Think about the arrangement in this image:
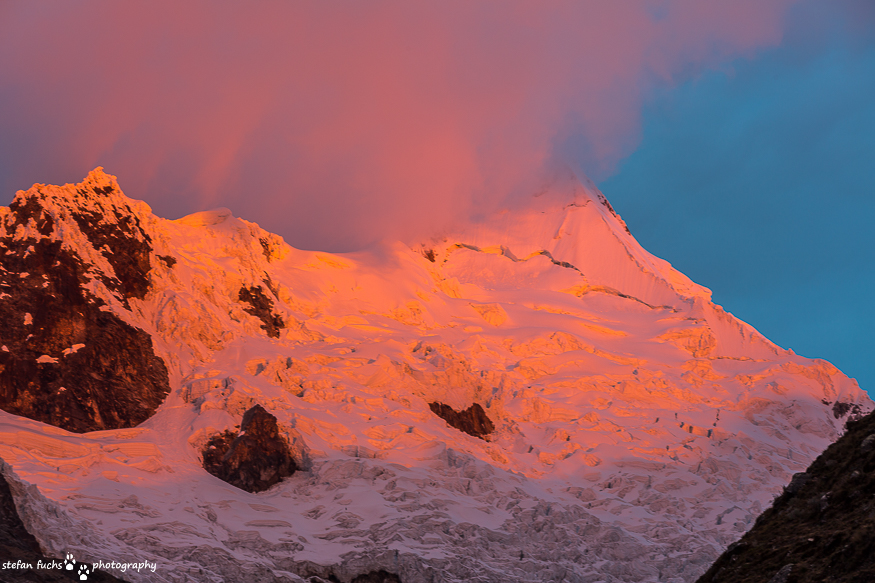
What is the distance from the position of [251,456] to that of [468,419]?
4954 centimetres

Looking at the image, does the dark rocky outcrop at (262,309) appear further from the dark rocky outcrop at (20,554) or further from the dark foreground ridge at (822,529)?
the dark foreground ridge at (822,529)

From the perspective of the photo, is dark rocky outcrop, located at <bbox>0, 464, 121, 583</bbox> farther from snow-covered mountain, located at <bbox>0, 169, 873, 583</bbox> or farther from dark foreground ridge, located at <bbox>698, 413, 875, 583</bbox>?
dark foreground ridge, located at <bbox>698, 413, 875, 583</bbox>

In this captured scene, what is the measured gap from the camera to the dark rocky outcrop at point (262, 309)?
187 meters

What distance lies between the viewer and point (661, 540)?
147m

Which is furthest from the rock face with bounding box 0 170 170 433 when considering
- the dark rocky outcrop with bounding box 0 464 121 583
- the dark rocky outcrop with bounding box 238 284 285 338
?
the dark rocky outcrop with bounding box 0 464 121 583

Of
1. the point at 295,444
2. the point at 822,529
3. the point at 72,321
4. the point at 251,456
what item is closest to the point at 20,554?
the point at 251,456

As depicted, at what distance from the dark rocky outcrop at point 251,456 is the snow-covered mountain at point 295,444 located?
1.22m

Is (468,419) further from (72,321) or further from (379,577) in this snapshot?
(72,321)

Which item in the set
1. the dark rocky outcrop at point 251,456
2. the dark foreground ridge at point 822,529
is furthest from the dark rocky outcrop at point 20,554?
the dark foreground ridge at point 822,529

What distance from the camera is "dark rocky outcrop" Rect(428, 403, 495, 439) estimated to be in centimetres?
17600

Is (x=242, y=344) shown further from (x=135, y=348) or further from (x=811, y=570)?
(x=811, y=570)

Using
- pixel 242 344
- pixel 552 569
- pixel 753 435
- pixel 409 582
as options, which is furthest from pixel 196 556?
pixel 753 435

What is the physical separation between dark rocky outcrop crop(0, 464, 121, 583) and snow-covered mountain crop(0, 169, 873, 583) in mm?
1545

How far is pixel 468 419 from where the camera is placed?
585 ft
